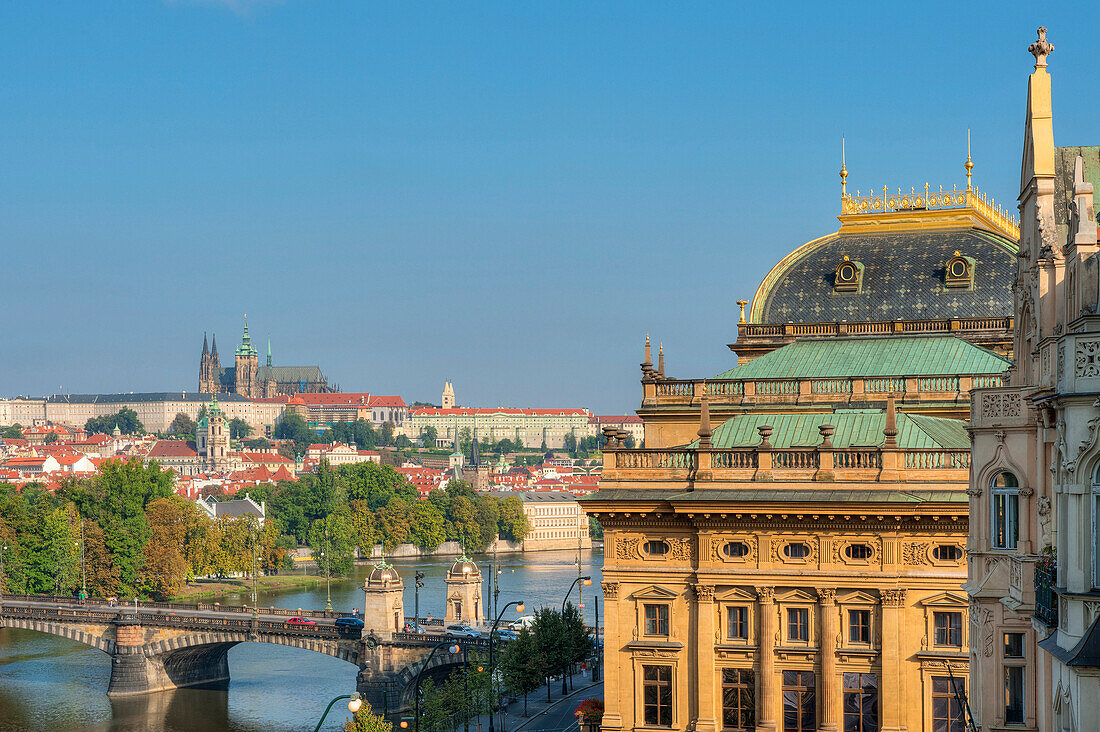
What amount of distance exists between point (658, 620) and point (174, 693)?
60614 mm

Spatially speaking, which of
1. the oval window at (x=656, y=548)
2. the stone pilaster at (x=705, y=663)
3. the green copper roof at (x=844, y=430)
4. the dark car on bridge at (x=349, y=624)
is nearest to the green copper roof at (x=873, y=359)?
the green copper roof at (x=844, y=430)

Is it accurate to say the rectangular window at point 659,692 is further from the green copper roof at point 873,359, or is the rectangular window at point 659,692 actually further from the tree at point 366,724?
the tree at point 366,724

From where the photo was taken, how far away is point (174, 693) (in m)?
95.4

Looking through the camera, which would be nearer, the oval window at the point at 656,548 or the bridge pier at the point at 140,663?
the oval window at the point at 656,548

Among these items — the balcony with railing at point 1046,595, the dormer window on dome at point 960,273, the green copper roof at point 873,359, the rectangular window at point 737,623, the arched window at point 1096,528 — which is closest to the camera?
the arched window at point 1096,528

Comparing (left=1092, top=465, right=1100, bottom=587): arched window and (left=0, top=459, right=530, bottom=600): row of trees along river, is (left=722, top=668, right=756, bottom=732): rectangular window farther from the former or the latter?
(left=0, top=459, right=530, bottom=600): row of trees along river

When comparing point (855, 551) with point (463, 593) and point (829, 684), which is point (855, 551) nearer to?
point (829, 684)

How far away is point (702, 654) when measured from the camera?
41031 mm

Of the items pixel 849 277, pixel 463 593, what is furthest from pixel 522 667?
pixel 849 277

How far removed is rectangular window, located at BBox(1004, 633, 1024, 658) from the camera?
907 inches

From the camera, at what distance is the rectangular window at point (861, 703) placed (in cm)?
3969

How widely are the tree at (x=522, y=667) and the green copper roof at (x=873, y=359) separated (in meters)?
25.6

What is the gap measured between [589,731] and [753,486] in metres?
9.31

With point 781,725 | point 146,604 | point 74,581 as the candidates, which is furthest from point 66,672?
point 781,725
